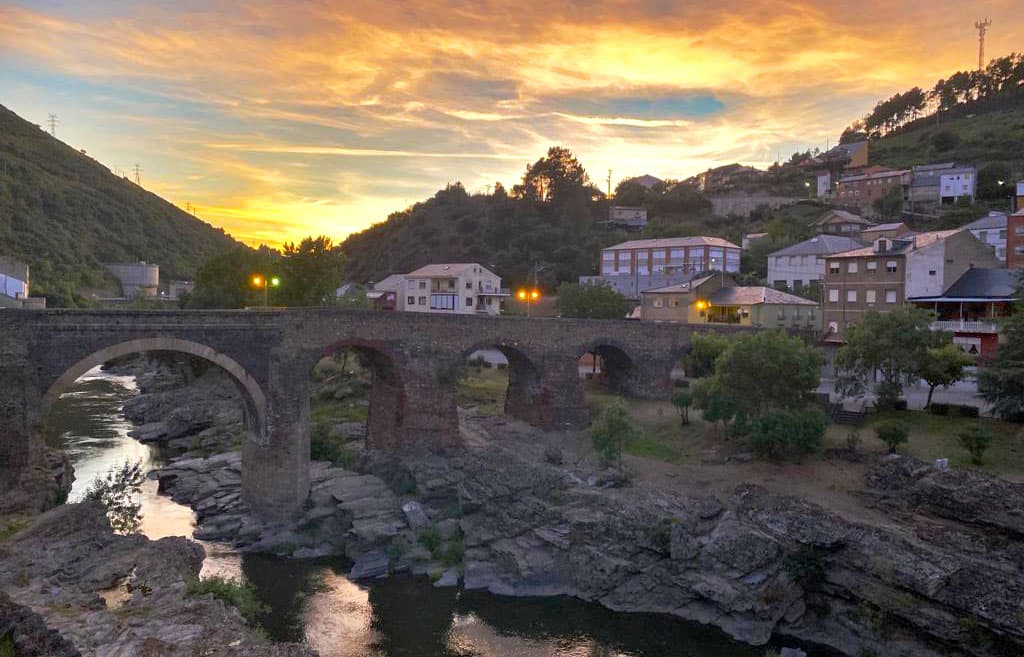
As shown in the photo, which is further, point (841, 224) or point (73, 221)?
point (73, 221)

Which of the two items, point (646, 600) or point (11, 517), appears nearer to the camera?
point (11, 517)

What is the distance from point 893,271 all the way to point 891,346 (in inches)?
588

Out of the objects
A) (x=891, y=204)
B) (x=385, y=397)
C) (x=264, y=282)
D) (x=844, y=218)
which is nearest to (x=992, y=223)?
(x=844, y=218)

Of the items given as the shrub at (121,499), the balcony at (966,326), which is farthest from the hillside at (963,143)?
the shrub at (121,499)

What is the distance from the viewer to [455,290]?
68562 millimetres

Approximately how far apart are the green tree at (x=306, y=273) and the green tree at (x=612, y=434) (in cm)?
2949

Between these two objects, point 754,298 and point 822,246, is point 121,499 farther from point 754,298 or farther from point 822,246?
point 822,246

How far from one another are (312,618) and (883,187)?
92542mm

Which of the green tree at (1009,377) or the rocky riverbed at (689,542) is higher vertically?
the green tree at (1009,377)

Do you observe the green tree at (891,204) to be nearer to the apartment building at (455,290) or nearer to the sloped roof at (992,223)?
the sloped roof at (992,223)

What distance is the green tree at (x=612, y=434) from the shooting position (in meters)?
31.4

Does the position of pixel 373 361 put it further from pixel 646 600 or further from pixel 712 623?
pixel 712 623

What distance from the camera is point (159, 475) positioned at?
35.3 meters

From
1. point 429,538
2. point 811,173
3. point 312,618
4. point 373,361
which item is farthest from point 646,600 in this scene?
point 811,173
